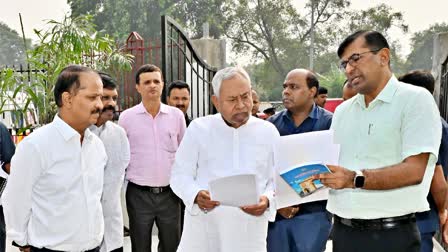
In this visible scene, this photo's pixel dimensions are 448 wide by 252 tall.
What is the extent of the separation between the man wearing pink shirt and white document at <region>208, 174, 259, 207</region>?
1.44 meters

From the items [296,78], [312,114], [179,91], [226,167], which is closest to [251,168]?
[226,167]

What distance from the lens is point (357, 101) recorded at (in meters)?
2.18

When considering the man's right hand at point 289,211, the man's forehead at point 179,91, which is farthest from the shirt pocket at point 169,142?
the man's right hand at point 289,211

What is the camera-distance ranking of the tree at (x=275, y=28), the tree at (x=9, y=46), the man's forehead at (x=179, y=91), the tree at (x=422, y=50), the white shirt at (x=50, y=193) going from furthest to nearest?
the tree at (x=9, y=46) → the tree at (x=422, y=50) → the tree at (x=275, y=28) → the man's forehead at (x=179, y=91) → the white shirt at (x=50, y=193)

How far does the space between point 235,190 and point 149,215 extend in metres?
1.62

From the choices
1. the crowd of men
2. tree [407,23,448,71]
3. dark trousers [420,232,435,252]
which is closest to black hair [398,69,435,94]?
the crowd of men

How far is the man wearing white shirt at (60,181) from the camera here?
2.05 metres

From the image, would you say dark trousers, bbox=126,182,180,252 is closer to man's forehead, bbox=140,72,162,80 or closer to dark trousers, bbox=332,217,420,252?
man's forehead, bbox=140,72,162,80

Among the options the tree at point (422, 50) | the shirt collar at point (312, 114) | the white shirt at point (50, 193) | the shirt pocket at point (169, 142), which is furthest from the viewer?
the tree at point (422, 50)

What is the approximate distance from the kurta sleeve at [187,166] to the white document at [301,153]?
461mm

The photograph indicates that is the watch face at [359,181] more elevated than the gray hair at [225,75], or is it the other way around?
the gray hair at [225,75]

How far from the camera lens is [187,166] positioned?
8.05 ft

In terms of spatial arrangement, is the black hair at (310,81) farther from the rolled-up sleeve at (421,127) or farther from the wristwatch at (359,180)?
the wristwatch at (359,180)

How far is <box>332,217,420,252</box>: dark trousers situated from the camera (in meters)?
2.02
